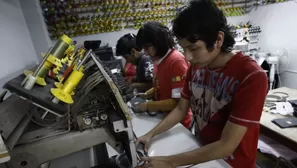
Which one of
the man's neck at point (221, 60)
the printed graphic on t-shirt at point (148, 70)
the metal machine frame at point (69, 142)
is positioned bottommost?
the printed graphic on t-shirt at point (148, 70)

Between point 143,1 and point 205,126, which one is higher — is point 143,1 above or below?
above

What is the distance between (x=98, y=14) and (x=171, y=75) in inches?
85.9

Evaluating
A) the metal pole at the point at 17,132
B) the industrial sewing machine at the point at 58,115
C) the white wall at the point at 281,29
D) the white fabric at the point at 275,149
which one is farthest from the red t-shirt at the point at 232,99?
the white wall at the point at 281,29

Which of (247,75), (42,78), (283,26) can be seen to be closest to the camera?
(42,78)

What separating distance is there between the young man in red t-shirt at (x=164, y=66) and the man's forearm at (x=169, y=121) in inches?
4.0

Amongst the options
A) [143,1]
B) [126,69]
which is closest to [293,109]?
[126,69]

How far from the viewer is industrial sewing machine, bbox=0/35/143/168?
0.53 meters

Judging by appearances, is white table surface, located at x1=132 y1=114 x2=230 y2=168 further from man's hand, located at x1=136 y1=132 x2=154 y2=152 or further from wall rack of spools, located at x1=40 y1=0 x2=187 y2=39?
wall rack of spools, located at x1=40 y1=0 x2=187 y2=39

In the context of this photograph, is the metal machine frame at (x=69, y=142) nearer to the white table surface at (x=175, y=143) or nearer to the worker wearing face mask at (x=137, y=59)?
the white table surface at (x=175, y=143)

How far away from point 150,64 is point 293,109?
4.31 feet

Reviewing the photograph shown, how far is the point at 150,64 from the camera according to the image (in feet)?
5.88

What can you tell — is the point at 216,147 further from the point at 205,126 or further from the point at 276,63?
the point at 276,63

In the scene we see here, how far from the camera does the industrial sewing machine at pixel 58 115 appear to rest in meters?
0.53

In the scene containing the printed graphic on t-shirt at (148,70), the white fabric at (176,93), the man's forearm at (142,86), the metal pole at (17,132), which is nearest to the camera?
the metal pole at (17,132)
